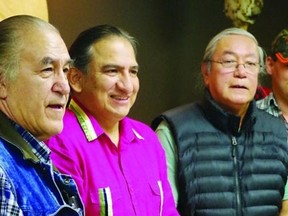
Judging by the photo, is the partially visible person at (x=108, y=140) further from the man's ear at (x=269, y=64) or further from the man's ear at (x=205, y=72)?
the man's ear at (x=269, y=64)

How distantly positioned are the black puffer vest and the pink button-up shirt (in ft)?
0.56

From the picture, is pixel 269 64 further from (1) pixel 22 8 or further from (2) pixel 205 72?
(1) pixel 22 8

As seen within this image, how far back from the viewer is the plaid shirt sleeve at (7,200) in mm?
1123

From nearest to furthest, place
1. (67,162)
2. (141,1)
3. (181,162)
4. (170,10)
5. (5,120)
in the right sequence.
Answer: (5,120), (67,162), (181,162), (141,1), (170,10)

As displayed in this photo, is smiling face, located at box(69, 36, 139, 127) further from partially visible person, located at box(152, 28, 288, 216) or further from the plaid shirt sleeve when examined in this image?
the plaid shirt sleeve

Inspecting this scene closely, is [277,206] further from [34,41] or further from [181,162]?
[34,41]

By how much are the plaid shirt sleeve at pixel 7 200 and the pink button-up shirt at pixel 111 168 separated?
502 mm

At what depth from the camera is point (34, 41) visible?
51.1 inches

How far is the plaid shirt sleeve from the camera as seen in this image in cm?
112

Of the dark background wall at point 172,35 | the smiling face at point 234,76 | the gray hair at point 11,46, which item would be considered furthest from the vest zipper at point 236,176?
the dark background wall at point 172,35

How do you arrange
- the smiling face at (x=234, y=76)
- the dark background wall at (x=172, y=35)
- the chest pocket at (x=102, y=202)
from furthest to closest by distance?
the dark background wall at (x=172, y=35), the smiling face at (x=234, y=76), the chest pocket at (x=102, y=202)

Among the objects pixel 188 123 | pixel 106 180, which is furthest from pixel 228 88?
pixel 106 180

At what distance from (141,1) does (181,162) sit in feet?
5.63

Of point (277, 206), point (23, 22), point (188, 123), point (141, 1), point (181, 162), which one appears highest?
point (141, 1)
